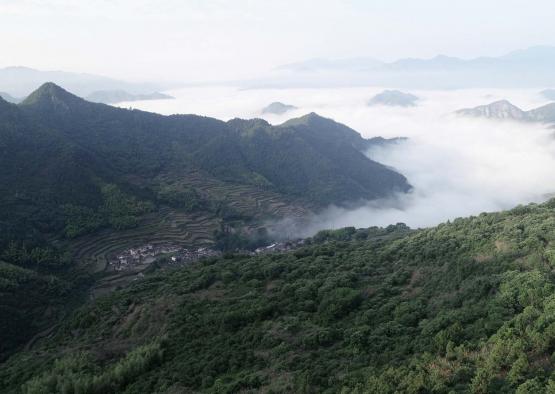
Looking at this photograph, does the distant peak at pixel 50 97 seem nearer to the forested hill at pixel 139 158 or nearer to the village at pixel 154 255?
the forested hill at pixel 139 158

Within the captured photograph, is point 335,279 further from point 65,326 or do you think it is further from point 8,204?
point 8,204

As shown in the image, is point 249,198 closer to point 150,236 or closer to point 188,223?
point 188,223

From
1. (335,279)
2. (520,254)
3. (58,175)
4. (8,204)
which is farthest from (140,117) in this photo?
(520,254)

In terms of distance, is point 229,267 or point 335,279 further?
point 229,267

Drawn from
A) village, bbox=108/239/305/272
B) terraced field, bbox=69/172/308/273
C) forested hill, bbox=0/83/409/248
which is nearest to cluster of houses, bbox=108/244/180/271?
village, bbox=108/239/305/272

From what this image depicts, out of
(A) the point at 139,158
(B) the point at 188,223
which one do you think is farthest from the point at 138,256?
(A) the point at 139,158

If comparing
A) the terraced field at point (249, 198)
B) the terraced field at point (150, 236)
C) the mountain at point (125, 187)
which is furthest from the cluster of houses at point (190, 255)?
the terraced field at point (249, 198)
